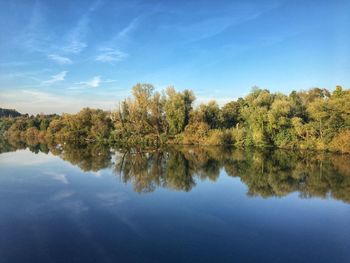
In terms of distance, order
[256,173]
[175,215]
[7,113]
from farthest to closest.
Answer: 1. [7,113]
2. [256,173]
3. [175,215]

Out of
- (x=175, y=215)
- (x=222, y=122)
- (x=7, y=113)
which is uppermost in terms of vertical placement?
(x=7, y=113)

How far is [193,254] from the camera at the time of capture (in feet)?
27.1

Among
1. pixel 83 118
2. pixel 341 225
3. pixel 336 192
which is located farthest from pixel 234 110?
pixel 341 225

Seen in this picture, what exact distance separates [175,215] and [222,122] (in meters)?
38.5

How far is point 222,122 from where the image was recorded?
49219 mm

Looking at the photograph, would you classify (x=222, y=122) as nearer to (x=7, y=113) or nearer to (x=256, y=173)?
(x=256, y=173)

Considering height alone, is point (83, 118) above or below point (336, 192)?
above

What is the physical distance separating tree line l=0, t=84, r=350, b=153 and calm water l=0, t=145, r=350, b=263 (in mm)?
13210

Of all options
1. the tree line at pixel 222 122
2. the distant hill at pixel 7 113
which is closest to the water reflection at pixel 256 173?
the tree line at pixel 222 122

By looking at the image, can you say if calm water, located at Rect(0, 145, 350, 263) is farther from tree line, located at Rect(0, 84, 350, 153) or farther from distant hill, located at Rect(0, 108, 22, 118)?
distant hill, located at Rect(0, 108, 22, 118)

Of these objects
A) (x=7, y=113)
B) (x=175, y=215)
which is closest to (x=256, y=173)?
(x=175, y=215)

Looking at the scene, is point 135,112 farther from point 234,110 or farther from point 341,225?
point 341,225

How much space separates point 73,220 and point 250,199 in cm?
877

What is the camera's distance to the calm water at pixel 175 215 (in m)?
8.46
